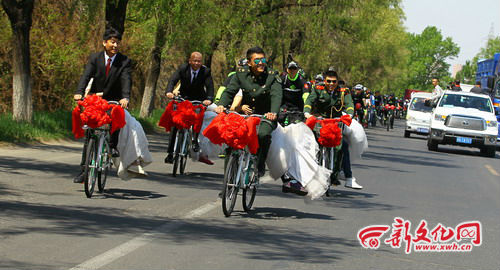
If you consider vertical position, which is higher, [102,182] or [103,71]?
[103,71]

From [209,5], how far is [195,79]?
1429 centimetres

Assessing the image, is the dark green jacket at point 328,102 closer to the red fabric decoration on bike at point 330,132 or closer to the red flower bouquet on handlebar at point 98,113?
the red fabric decoration on bike at point 330,132

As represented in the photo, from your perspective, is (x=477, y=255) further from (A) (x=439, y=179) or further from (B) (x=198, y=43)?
(B) (x=198, y=43)

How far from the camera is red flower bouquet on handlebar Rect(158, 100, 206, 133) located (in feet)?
48.1

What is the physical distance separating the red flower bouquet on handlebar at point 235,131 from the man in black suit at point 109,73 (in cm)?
171

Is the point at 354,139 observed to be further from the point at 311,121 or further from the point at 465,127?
the point at 465,127

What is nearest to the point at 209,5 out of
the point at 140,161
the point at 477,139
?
the point at 477,139

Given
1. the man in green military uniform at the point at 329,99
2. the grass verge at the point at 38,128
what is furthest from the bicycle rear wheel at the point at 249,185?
the grass verge at the point at 38,128

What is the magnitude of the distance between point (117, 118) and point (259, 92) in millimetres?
1934

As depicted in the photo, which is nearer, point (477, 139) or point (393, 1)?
point (477, 139)

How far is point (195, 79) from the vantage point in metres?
15.0

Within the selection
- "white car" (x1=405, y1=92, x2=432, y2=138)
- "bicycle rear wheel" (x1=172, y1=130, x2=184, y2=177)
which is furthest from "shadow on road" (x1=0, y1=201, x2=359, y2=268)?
"white car" (x1=405, y1=92, x2=432, y2=138)

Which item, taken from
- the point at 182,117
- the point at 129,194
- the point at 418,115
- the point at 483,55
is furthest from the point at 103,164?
the point at 483,55

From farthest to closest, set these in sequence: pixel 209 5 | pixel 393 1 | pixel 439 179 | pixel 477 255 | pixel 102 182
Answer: pixel 393 1 < pixel 209 5 < pixel 439 179 < pixel 102 182 < pixel 477 255
